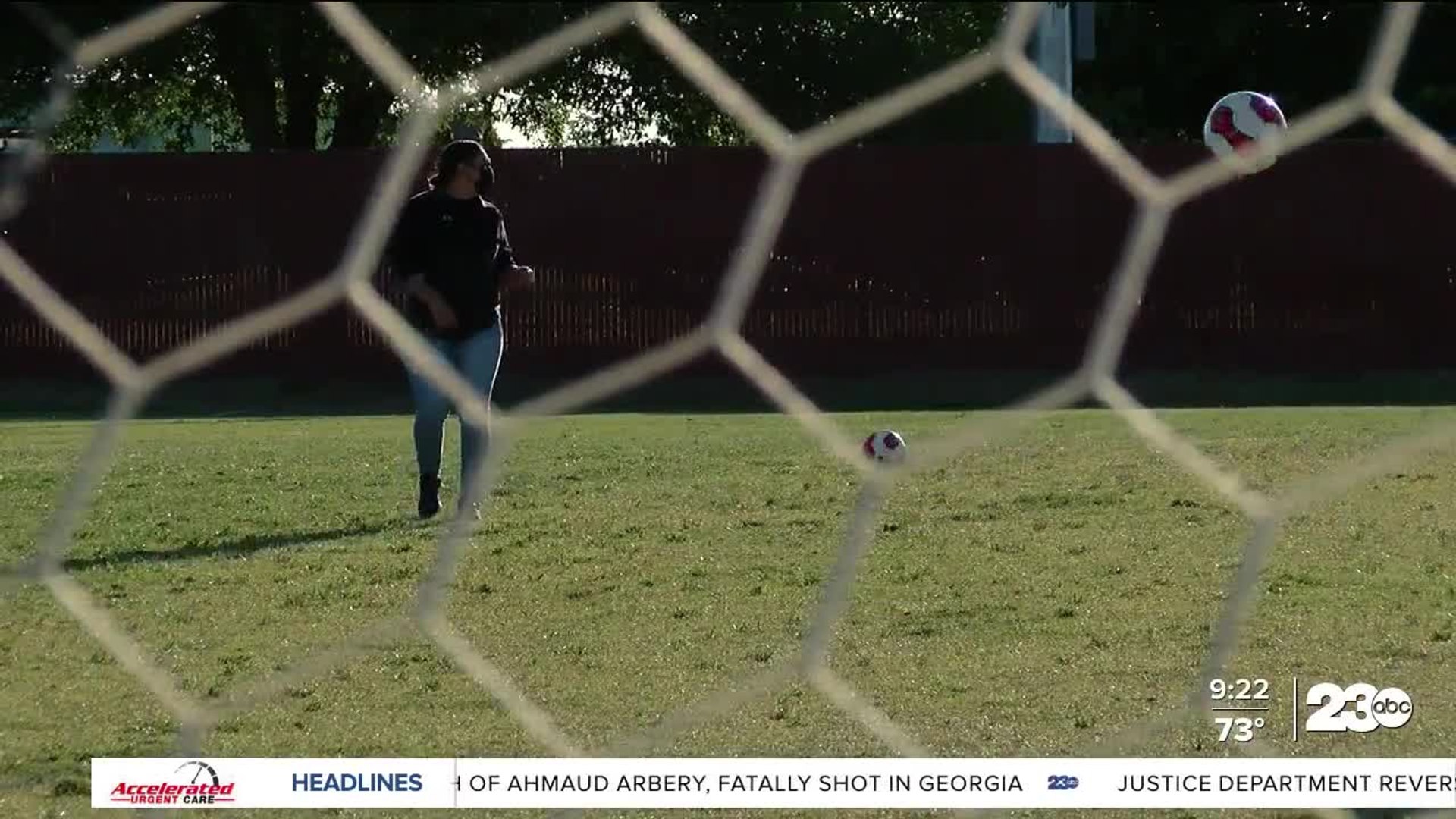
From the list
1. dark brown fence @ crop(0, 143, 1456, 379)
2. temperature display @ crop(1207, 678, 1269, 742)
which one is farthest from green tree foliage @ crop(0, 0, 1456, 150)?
dark brown fence @ crop(0, 143, 1456, 379)

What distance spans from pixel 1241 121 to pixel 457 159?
271 cm

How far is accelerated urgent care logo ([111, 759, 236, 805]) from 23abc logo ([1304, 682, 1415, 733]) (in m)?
1.73

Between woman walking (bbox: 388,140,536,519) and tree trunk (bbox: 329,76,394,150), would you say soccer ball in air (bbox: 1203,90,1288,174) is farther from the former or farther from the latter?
tree trunk (bbox: 329,76,394,150)

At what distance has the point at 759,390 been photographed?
15125 millimetres

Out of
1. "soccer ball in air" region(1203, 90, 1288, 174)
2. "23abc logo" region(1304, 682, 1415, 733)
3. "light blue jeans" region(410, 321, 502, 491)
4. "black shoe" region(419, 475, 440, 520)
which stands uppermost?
"soccer ball in air" region(1203, 90, 1288, 174)

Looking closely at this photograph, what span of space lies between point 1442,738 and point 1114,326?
1.34m

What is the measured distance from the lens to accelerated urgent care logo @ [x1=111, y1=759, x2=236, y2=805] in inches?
139

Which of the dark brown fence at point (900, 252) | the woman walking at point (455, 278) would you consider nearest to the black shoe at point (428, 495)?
the woman walking at point (455, 278)

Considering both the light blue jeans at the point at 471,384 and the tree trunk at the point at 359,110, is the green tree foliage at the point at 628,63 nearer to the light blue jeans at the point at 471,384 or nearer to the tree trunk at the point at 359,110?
the tree trunk at the point at 359,110

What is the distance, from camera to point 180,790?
11.7 feet

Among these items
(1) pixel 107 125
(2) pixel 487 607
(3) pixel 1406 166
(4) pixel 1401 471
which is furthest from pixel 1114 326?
(3) pixel 1406 166

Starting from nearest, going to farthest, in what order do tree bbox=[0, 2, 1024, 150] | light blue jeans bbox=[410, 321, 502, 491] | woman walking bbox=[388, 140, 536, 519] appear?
1. tree bbox=[0, 2, 1024, 150]
2. woman walking bbox=[388, 140, 536, 519]
3. light blue jeans bbox=[410, 321, 502, 491]

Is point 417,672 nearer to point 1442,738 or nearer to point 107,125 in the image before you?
point 1442,738

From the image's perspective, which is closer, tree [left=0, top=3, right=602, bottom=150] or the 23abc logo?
tree [left=0, top=3, right=602, bottom=150]
